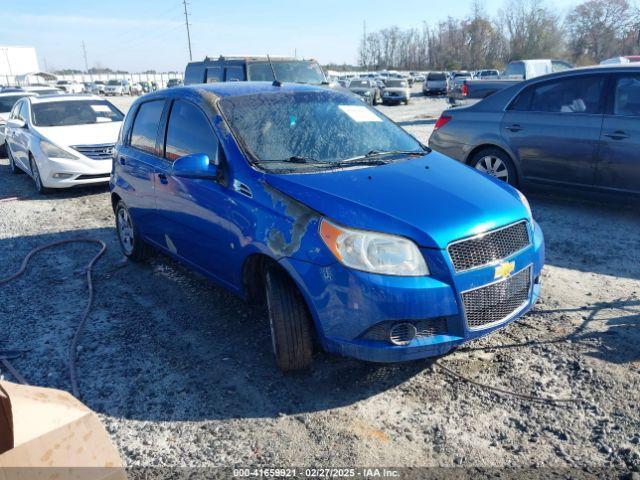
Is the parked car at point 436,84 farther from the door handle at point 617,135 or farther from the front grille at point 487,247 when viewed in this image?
the front grille at point 487,247

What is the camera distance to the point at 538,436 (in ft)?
8.95

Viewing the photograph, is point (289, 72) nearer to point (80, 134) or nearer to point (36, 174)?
point (80, 134)

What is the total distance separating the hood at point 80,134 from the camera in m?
8.55

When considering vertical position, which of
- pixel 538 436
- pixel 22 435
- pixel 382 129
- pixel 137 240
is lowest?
pixel 538 436

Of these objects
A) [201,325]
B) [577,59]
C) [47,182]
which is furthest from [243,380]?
[577,59]

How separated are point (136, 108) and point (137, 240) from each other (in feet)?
4.23

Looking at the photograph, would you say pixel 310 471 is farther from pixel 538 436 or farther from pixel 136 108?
pixel 136 108

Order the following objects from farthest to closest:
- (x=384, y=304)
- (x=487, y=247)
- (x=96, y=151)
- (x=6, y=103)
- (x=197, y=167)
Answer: (x=6, y=103), (x=96, y=151), (x=197, y=167), (x=487, y=247), (x=384, y=304)

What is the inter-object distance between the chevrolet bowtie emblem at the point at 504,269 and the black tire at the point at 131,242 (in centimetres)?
349

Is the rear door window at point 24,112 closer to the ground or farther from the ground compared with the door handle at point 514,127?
farther from the ground

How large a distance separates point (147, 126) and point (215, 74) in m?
7.87

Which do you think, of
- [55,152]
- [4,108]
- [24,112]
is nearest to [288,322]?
[55,152]

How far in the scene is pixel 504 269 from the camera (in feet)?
9.97

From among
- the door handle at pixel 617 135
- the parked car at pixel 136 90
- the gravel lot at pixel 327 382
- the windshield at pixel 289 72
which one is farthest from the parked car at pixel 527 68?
the parked car at pixel 136 90
